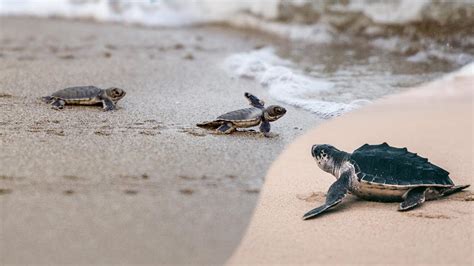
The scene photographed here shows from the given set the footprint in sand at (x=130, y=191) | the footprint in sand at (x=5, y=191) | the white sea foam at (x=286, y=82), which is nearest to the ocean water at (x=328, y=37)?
the white sea foam at (x=286, y=82)

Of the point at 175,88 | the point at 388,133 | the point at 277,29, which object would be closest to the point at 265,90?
the point at 175,88

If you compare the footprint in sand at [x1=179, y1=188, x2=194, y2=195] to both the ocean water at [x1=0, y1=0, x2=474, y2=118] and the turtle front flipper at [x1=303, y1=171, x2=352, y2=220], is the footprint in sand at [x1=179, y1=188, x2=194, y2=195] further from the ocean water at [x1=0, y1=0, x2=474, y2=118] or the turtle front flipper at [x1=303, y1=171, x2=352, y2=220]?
the ocean water at [x1=0, y1=0, x2=474, y2=118]

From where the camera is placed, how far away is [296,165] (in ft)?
9.81

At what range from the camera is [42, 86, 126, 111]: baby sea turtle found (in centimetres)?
358

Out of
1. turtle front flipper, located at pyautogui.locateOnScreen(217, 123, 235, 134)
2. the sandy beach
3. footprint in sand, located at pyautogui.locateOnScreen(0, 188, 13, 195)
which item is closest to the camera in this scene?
the sandy beach

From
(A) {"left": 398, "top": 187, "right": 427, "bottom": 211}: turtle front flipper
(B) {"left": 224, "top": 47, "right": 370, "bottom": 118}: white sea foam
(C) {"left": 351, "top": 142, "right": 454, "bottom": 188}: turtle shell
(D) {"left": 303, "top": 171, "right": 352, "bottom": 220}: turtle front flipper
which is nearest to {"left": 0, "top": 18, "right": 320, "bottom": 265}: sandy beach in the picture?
(B) {"left": 224, "top": 47, "right": 370, "bottom": 118}: white sea foam

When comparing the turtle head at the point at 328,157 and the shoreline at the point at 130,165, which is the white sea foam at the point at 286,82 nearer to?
the shoreline at the point at 130,165

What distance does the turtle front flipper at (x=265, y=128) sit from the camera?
3188 mm

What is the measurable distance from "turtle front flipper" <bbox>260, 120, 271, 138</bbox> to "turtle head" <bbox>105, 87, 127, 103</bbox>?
81cm

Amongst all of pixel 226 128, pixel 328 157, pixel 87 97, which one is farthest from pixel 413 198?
pixel 87 97

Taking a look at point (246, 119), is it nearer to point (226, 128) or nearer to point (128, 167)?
point (226, 128)

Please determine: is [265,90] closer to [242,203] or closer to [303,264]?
[242,203]

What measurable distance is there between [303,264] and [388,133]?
1.34 m

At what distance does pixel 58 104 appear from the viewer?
3.56m
